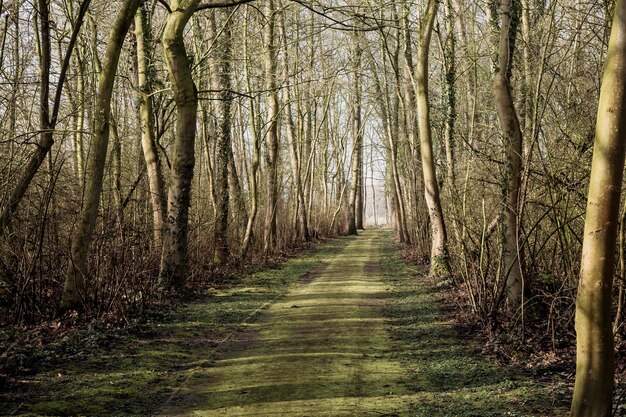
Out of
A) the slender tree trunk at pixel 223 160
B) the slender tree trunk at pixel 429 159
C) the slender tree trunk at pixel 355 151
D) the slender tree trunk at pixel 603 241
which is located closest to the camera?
the slender tree trunk at pixel 603 241

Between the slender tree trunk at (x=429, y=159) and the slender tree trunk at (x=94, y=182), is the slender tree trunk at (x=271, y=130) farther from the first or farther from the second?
the slender tree trunk at (x=94, y=182)

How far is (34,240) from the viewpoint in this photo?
9.14 m

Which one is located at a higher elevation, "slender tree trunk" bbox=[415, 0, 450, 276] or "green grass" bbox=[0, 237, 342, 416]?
"slender tree trunk" bbox=[415, 0, 450, 276]

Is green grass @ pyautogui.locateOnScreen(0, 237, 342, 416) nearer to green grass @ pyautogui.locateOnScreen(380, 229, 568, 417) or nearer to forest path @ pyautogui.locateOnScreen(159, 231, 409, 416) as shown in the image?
forest path @ pyautogui.locateOnScreen(159, 231, 409, 416)

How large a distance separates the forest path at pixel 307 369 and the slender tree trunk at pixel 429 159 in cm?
417

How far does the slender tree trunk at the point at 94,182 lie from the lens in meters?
9.43

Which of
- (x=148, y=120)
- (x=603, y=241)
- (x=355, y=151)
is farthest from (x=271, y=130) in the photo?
(x=355, y=151)

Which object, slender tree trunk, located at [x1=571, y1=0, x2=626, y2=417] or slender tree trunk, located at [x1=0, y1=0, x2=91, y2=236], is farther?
slender tree trunk, located at [x1=0, y1=0, x2=91, y2=236]

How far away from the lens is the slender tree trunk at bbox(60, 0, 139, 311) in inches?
371

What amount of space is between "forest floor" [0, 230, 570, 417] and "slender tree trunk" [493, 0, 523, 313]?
3.95 ft

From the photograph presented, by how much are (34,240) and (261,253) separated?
491 inches

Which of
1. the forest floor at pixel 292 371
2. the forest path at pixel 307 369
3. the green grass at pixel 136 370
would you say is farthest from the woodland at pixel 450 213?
the forest path at pixel 307 369

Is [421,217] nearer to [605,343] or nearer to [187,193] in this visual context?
[187,193]

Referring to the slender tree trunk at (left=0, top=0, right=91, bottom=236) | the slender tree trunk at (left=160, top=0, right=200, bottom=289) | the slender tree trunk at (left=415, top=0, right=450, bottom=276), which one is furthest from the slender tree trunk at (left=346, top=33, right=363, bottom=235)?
the slender tree trunk at (left=0, top=0, right=91, bottom=236)
